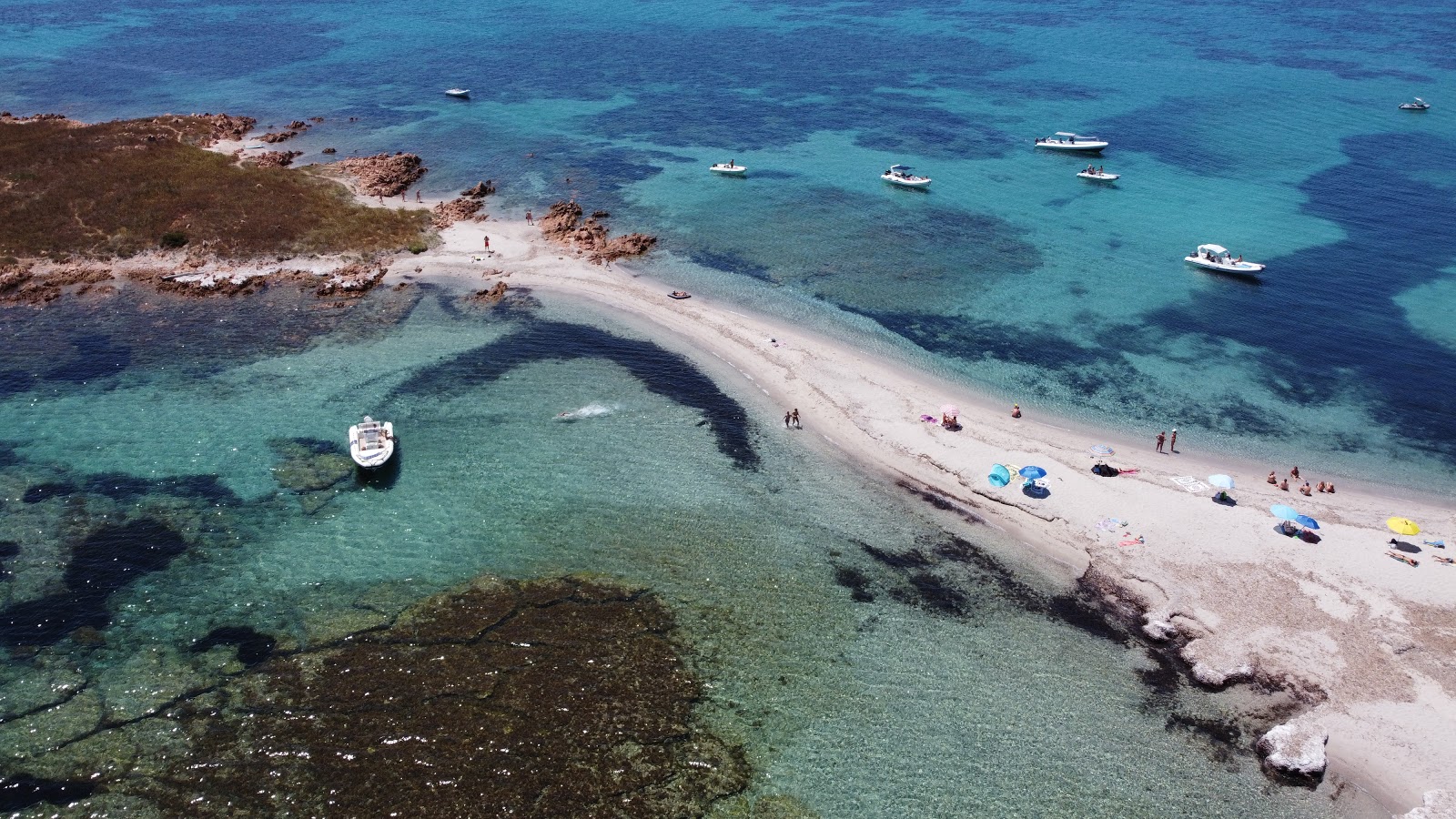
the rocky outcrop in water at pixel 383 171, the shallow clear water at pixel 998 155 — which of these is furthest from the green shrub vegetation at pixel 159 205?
the shallow clear water at pixel 998 155

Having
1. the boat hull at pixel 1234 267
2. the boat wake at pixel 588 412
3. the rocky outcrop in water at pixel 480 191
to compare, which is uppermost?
the rocky outcrop in water at pixel 480 191

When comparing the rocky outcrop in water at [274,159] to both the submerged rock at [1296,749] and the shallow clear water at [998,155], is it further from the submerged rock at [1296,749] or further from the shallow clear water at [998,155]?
the submerged rock at [1296,749]

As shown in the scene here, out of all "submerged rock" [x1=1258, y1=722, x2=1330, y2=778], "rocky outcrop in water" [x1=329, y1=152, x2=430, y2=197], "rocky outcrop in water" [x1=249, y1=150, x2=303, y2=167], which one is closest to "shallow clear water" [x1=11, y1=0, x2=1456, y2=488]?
"rocky outcrop in water" [x1=329, y1=152, x2=430, y2=197]

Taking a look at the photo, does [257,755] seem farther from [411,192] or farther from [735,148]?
[735,148]

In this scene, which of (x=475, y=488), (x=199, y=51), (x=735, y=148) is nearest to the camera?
(x=475, y=488)

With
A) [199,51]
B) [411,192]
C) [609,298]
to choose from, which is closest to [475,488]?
[609,298]

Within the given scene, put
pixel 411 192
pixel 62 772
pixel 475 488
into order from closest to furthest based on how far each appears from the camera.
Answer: pixel 62 772, pixel 475 488, pixel 411 192
